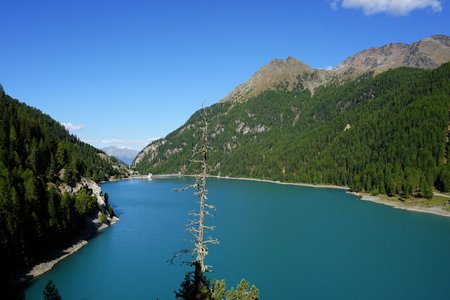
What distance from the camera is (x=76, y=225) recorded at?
3519 inches

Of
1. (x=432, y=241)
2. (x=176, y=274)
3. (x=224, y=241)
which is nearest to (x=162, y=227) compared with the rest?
(x=224, y=241)

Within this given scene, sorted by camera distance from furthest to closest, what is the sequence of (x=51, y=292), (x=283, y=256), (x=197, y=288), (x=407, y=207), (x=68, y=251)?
(x=407, y=207) → (x=283, y=256) → (x=68, y=251) → (x=51, y=292) → (x=197, y=288)

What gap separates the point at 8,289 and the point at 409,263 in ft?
230

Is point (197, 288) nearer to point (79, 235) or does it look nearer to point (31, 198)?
point (31, 198)

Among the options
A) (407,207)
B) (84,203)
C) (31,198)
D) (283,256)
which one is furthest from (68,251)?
(407,207)

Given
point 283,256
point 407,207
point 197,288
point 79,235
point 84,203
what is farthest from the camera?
point 407,207

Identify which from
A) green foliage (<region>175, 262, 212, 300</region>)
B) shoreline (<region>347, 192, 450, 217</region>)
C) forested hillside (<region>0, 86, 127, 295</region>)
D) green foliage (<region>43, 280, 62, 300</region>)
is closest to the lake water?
shoreline (<region>347, 192, 450, 217</region>)

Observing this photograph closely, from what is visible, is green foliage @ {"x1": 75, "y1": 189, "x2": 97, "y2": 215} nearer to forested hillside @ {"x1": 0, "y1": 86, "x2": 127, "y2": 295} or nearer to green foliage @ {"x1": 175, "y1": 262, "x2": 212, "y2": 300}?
forested hillside @ {"x1": 0, "y1": 86, "x2": 127, "y2": 295}

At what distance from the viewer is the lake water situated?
62.4 meters

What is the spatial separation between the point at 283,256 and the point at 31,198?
51385mm

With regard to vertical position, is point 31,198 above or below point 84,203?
above

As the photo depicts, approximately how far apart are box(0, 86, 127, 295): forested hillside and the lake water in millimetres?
5573

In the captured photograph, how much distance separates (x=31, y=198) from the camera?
7469 cm

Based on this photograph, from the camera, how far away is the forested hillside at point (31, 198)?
206ft
